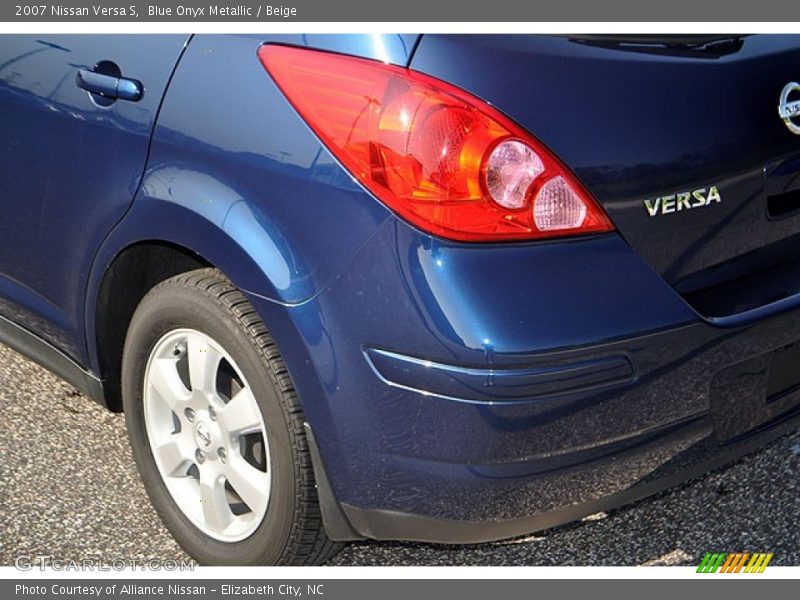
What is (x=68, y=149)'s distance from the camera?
111 inches

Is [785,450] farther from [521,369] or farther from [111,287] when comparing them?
[111,287]

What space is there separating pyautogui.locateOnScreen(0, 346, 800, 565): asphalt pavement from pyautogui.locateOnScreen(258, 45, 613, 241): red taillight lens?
3.48ft

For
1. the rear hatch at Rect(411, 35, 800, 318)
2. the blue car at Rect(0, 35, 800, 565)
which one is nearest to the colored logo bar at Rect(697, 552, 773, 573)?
the blue car at Rect(0, 35, 800, 565)

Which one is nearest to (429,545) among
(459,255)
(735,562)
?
(735,562)

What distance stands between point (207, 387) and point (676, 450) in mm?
1034

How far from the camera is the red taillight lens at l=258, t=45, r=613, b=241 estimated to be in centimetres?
223

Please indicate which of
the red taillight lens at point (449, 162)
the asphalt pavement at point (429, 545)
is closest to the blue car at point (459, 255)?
the red taillight lens at point (449, 162)

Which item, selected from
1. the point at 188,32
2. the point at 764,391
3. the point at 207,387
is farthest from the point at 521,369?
the point at 188,32

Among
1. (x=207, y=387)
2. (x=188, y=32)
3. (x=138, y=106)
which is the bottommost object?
(x=207, y=387)

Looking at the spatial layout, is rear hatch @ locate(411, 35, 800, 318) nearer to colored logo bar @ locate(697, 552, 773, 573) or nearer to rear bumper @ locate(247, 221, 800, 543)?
rear bumper @ locate(247, 221, 800, 543)

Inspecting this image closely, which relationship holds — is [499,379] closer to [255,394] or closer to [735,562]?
[255,394]

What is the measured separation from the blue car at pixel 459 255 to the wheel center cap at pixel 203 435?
0.06 meters

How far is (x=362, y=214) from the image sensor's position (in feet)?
7.43

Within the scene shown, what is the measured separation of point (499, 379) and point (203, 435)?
35.3 inches
